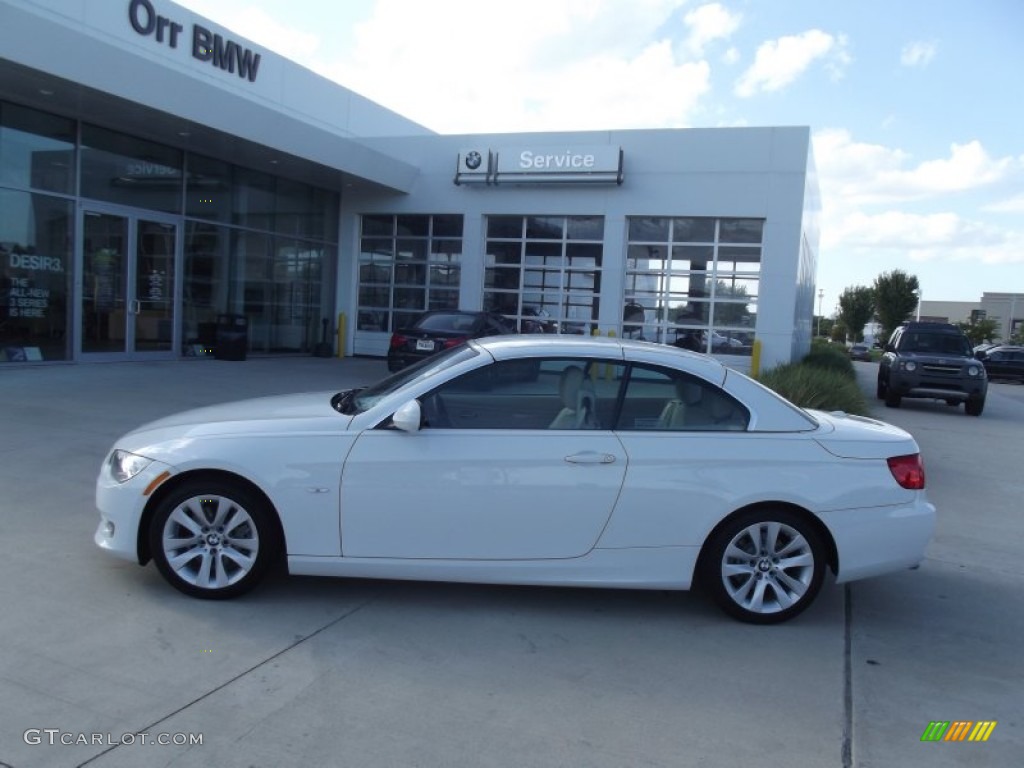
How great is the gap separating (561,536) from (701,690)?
1.03 meters

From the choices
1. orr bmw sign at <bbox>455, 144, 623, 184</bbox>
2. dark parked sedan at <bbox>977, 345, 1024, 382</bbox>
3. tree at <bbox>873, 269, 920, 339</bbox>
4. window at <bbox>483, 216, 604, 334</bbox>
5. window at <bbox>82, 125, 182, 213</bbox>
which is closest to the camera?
window at <bbox>82, 125, 182, 213</bbox>

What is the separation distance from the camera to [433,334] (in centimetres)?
1380

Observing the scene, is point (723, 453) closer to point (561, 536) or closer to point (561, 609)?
point (561, 536)

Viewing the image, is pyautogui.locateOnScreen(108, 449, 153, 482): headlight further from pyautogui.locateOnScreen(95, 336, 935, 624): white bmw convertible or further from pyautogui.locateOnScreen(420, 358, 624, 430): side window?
pyautogui.locateOnScreen(420, 358, 624, 430): side window

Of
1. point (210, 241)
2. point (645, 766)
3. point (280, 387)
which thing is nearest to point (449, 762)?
point (645, 766)

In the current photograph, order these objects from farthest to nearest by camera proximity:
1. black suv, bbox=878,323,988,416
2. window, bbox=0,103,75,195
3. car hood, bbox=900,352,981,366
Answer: car hood, bbox=900,352,981,366 → black suv, bbox=878,323,988,416 → window, bbox=0,103,75,195

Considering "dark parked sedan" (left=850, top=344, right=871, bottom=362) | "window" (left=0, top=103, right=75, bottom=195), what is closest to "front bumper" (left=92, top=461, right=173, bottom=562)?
"window" (left=0, top=103, right=75, bottom=195)

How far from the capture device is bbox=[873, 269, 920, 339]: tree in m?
68.4

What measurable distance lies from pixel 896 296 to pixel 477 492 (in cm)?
7320

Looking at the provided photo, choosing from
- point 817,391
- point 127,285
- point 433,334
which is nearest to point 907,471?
point 817,391

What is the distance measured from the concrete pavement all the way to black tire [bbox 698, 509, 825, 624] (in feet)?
0.43

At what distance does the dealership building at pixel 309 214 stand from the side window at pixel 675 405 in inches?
413

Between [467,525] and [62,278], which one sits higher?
[62,278]

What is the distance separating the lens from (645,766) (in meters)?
3.01
